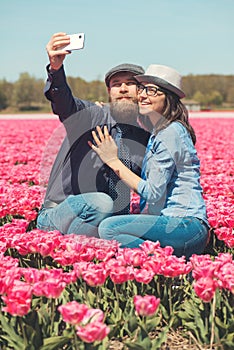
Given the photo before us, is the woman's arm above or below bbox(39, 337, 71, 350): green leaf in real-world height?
above

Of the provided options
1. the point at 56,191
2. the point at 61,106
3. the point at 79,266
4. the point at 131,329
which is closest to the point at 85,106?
the point at 61,106

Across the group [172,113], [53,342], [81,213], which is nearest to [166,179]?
[172,113]

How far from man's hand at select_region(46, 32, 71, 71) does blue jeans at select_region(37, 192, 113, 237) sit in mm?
978

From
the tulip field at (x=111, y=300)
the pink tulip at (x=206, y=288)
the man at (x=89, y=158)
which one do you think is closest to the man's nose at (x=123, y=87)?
the man at (x=89, y=158)

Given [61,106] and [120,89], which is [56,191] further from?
[120,89]

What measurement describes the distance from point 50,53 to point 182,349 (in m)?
2.04

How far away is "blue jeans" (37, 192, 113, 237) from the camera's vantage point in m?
3.93

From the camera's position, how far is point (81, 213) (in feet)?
13.0

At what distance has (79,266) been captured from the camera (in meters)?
2.58

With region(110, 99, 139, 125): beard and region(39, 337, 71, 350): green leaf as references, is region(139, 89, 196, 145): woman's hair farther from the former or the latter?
region(39, 337, 71, 350): green leaf

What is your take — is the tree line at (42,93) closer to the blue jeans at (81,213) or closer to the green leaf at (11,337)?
the blue jeans at (81,213)

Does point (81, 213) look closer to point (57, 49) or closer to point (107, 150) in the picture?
point (107, 150)

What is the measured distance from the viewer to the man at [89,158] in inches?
157

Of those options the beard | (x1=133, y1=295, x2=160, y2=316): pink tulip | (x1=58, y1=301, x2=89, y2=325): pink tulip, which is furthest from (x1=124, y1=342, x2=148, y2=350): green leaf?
the beard
